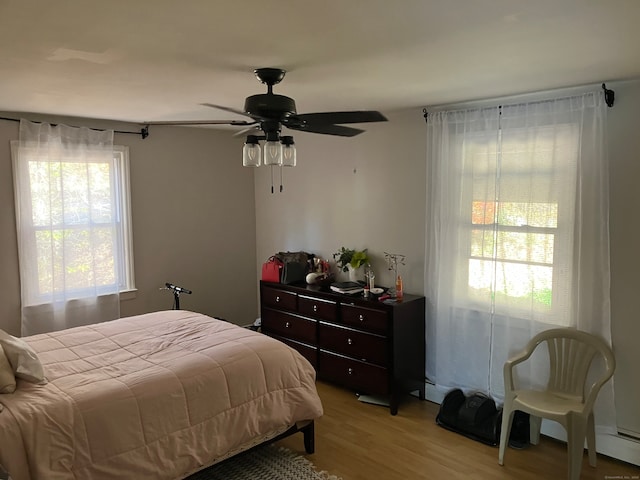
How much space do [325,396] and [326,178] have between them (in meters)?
1.96

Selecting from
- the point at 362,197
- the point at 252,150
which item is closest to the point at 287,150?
the point at 252,150

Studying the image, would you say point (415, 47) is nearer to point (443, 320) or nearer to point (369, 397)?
point (443, 320)

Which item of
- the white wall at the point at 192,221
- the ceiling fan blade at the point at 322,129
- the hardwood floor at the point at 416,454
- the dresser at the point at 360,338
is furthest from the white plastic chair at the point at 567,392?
the white wall at the point at 192,221

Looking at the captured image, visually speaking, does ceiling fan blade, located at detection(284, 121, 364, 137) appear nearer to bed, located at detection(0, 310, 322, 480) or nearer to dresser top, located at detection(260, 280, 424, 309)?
bed, located at detection(0, 310, 322, 480)

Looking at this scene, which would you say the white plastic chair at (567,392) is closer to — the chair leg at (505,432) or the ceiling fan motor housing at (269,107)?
the chair leg at (505,432)

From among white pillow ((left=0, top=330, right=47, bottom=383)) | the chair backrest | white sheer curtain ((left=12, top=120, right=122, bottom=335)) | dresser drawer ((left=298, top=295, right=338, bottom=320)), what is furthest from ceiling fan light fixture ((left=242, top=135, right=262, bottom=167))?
white sheer curtain ((left=12, top=120, right=122, bottom=335))

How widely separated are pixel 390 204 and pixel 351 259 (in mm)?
589

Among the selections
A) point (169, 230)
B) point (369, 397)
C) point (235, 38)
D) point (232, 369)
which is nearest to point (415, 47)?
point (235, 38)

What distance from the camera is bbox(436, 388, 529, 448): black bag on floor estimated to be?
11.0ft

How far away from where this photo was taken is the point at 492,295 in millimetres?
3602

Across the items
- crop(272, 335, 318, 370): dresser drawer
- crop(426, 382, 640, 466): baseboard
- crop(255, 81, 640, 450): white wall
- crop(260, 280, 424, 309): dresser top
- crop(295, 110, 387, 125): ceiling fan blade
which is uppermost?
crop(295, 110, 387, 125): ceiling fan blade

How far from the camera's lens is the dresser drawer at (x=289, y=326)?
4305 mm

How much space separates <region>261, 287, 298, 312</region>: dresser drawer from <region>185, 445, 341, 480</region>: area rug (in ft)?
4.64

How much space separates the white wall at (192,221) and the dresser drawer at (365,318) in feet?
5.95
